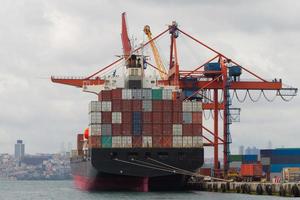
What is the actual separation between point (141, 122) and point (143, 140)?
1.86 metres

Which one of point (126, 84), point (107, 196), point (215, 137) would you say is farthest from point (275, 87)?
point (107, 196)

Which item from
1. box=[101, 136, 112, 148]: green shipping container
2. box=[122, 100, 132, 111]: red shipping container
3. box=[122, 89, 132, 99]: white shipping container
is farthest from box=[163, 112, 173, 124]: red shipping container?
box=[101, 136, 112, 148]: green shipping container

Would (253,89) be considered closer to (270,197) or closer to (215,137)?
(215,137)

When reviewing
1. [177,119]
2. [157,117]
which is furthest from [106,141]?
[177,119]

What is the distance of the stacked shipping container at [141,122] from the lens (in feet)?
280

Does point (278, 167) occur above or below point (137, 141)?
below

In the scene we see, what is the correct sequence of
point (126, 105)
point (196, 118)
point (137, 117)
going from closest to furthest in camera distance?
point (137, 117)
point (126, 105)
point (196, 118)

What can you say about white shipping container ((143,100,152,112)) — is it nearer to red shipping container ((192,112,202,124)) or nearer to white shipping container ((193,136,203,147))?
red shipping container ((192,112,202,124))

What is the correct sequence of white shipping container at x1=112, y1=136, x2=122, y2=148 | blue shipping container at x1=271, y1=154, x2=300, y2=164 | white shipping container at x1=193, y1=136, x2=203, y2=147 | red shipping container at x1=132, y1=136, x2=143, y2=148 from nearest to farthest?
white shipping container at x1=112, y1=136, x2=122, y2=148 → red shipping container at x1=132, y1=136, x2=143, y2=148 → white shipping container at x1=193, y1=136, x2=203, y2=147 → blue shipping container at x1=271, y1=154, x2=300, y2=164

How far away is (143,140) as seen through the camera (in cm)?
8550

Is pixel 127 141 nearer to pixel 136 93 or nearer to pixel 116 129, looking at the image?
pixel 116 129

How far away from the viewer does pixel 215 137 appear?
100250mm

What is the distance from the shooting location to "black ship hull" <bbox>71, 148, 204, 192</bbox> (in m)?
83.1

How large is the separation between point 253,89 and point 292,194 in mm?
34900
